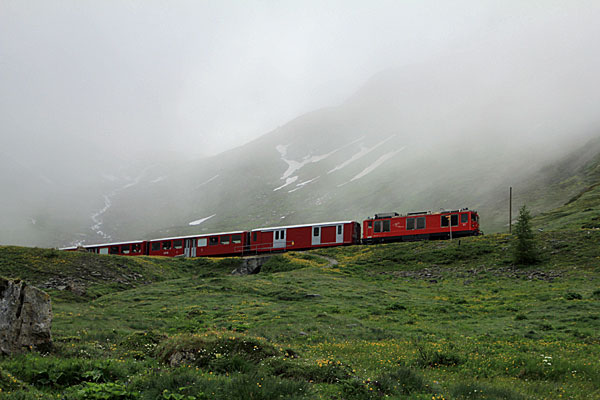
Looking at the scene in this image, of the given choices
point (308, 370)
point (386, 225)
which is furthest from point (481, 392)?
point (386, 225)

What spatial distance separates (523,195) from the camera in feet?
386

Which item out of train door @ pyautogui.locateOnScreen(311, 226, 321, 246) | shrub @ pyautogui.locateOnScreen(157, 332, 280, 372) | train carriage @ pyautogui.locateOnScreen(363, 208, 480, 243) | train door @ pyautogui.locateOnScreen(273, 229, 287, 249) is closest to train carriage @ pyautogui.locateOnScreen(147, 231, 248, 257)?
train door @ pyautogui.locateOnScreen(273, 229, 287, 249)

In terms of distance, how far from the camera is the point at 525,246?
41094 mm

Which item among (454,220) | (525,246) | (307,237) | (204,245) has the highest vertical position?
(454,220)

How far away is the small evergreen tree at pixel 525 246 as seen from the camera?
134ft

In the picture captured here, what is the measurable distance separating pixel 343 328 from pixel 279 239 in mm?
41742

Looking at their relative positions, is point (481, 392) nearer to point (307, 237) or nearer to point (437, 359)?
point (437, 359)

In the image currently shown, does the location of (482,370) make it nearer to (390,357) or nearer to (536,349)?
(390,357)

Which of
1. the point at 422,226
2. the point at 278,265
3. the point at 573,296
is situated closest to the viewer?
the point at 573,296

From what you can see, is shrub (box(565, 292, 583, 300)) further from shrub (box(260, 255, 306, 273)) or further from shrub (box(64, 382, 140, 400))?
shrub (box(260, 255, 306, 273))

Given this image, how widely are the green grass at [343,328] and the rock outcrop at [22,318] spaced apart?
62 cm

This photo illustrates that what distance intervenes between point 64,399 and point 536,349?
49.6 ft

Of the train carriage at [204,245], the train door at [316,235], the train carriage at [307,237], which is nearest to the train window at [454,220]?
the train carriage at [307,237]

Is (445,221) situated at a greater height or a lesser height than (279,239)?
greater
